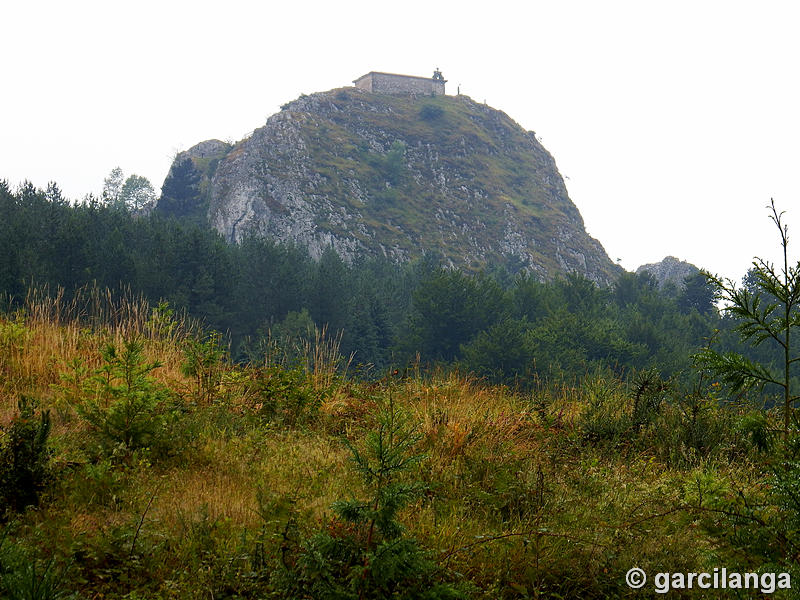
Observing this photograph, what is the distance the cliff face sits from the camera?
7306cm

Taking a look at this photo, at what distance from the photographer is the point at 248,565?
126 inches

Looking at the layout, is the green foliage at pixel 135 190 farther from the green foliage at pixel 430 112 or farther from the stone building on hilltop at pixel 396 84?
the green foliage at pixel 430 112

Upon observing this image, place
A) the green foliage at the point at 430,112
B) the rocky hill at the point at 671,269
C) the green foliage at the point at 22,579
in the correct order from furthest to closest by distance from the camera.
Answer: the green foliage at the point at 430,112 → the rocky hill at the point at 671,269 → the green foliage at the point at 22,579

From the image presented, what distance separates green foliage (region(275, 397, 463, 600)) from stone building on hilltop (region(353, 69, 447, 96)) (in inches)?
4380

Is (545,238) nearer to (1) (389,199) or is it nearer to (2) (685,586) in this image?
(1) (389,199)

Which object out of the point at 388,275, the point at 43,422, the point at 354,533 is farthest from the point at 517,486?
the point at 388,275

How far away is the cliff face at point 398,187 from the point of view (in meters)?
73.1

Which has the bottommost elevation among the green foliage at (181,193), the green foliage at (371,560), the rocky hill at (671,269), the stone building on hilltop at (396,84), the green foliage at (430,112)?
the green foliage at (371,560)

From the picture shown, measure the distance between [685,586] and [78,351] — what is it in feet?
23.9

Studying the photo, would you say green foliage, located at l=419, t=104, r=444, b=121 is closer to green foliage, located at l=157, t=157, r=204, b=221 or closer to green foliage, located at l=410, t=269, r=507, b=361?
green foliage, located at l=157, t=157, r=204, b=221

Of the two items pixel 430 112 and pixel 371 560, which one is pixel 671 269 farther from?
pixel 371 560
